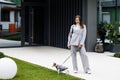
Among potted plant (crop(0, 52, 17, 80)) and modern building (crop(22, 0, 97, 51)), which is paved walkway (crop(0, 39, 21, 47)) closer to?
modern building (crop(22, 0, 97, 51))

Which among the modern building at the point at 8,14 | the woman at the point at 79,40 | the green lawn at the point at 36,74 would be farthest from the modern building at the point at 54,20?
the woman at the point at 79,40

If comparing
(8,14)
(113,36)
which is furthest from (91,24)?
(8,14)

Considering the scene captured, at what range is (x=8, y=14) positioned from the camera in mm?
21312

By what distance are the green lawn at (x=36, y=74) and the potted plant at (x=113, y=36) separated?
21.9ft

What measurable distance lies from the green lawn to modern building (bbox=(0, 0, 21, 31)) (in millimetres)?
8069

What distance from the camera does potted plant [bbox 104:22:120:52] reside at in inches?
742

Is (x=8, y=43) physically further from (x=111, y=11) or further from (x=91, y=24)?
(x=111, y=11)

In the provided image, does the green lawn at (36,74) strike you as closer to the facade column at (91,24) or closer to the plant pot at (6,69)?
the plant pot at (6,69)

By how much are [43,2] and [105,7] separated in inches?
174

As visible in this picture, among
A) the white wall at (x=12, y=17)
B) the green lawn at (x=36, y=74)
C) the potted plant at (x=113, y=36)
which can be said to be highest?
the white wall at (x=12, y=17)

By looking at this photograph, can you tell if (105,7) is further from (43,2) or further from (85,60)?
(85,60)

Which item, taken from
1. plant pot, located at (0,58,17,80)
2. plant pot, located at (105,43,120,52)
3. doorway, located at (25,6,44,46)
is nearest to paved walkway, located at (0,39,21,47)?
doorway, located at (25,6,44,46)

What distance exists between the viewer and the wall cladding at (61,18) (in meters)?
20.4

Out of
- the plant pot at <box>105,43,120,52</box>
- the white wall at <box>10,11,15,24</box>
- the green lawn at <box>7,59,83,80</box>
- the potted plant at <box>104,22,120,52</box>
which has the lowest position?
the green lawn at <box>7,59,83,80</box>
